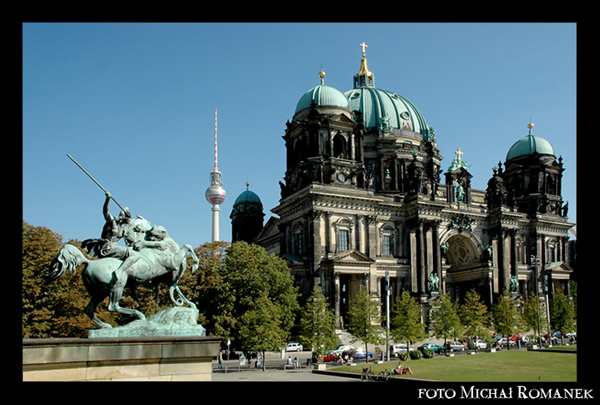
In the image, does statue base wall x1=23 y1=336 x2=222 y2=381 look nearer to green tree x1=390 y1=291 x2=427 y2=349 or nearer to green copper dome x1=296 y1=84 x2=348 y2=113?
green tree x1=390 y1=291 x2=427 y2=349

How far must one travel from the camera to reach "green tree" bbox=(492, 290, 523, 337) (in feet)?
226

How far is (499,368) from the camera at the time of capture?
41.8 meters

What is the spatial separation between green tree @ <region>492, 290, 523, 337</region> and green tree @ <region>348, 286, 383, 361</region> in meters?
17.6

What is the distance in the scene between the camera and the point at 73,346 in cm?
1558

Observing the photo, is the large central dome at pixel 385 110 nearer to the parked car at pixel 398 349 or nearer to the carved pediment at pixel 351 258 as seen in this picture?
the carved pediment at pixel 351 258

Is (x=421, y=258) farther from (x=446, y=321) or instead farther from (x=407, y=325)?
(x=407, y=325)

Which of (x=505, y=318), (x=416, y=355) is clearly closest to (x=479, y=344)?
(x=505, y=318)

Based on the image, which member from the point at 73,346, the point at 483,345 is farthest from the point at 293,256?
the point at 73,346

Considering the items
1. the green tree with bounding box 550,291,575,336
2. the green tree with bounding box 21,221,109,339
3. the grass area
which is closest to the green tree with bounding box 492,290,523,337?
the green tree with bounding box 550,291,575,336

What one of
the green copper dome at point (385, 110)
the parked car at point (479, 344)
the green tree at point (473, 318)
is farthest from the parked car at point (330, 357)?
the green copper dome at point (385, 110)

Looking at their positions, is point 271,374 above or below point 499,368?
below

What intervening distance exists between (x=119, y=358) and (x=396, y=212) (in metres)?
62.6

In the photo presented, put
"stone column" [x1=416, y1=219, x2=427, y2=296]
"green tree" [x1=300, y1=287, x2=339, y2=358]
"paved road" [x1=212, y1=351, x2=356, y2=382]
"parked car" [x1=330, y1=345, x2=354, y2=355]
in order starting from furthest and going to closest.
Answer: "stone column" [x1=416, y1=219, x2=427, y2=296] → "parked car" [x1=330, y1=345, x2=354, y2=355] → "green tree" [x1=300, y1=287, x2=339, y2=358] → "paved road" [x1=212, y1=351, x2=356, y2=382]
